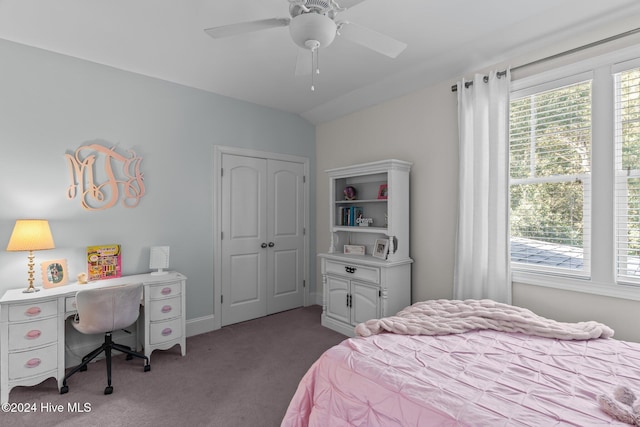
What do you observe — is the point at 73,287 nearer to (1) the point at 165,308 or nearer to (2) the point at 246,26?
(1) the point at 165,308

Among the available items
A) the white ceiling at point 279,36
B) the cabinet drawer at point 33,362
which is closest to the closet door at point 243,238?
the white ceiling at point 279,36

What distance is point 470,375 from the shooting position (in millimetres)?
1445

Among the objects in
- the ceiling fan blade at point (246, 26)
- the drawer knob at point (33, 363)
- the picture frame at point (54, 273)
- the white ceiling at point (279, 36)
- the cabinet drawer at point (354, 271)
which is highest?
the white ceiling at point (279, 36)

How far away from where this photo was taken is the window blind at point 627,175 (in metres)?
2.11

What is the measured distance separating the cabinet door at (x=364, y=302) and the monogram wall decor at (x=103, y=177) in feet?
7.94

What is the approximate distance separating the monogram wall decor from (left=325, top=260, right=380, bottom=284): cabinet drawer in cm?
215

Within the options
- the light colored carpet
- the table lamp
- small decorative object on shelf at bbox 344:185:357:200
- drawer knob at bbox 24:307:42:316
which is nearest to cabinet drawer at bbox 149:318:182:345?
the light colored carpet

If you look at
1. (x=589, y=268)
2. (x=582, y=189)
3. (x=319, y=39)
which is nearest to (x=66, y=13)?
(x=319, y=39)

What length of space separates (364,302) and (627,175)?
7.55ft

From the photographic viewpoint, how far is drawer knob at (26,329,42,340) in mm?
2271

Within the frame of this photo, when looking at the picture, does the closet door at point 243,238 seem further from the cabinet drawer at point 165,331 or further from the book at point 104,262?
the book at point 104,262

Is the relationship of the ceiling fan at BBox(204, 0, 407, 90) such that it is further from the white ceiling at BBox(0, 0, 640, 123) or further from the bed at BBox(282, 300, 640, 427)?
the bed at BBox(282, 300, 640, 427)

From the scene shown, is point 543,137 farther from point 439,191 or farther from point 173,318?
point 173,318

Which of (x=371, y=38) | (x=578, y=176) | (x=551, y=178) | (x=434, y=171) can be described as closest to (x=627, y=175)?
(x=578, y=176)
